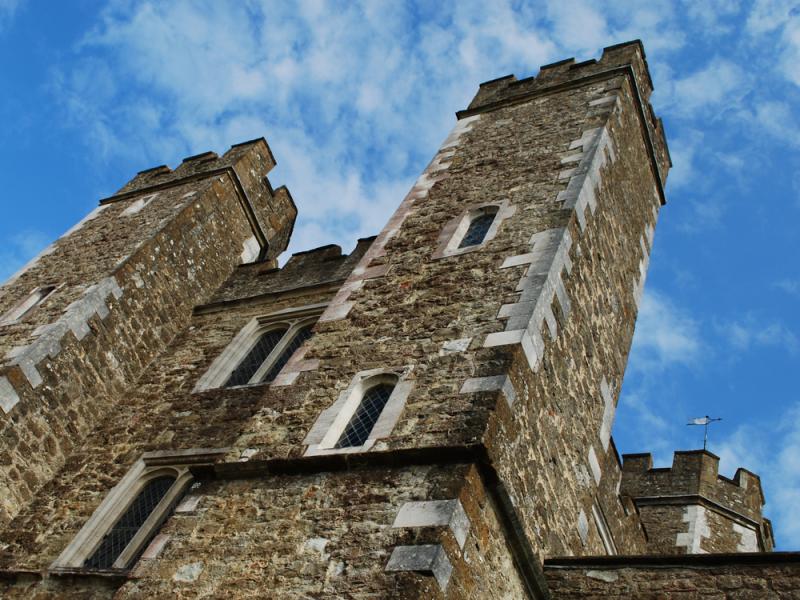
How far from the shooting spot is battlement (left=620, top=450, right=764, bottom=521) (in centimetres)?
1355

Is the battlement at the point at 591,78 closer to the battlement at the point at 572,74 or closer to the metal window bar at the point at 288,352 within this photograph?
the battlement at the point at 572,74

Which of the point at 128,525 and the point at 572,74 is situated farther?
the point at 572,74

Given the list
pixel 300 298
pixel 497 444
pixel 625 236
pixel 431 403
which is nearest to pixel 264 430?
pixel 431 403

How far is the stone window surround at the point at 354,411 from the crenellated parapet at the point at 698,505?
23.6 feet

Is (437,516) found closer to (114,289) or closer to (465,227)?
(465,227)

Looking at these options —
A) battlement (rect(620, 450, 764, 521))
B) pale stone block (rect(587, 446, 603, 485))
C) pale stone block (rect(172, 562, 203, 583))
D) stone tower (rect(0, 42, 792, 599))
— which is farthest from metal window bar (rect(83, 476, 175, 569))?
battlement (rect(620, 450, 764, 521))

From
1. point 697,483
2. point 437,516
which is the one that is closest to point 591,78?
point 697,483

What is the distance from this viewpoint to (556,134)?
35.8ft

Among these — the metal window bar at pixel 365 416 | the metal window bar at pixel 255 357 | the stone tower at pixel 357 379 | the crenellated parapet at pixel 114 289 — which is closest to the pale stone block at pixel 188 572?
the stone tower at pixel 357 379

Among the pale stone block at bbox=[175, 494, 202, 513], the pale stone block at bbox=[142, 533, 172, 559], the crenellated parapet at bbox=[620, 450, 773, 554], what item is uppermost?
the crenellated parapet at bbox=[620, 450, 773, 554]

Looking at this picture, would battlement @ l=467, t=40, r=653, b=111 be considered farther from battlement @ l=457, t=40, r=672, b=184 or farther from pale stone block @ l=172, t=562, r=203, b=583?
pale stone block @ l=172, t=562, r=203, b=583

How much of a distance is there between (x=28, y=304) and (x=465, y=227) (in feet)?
18.6

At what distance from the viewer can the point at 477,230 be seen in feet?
30.4

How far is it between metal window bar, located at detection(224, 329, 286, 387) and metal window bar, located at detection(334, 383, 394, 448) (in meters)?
3.50
